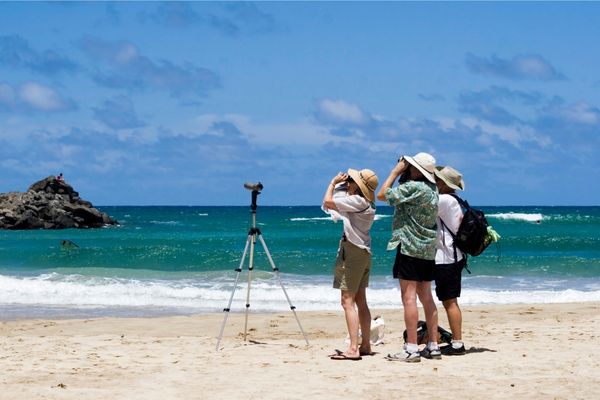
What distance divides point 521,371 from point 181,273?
50.5 ft

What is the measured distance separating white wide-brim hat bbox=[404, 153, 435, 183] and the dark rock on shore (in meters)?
45.7

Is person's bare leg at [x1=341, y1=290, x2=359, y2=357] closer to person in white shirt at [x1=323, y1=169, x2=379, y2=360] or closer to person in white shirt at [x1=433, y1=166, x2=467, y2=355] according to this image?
person in white shirt at [x1=323, y1=169, x2=379, y2=360]

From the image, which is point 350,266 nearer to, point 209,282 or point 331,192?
point 331,192

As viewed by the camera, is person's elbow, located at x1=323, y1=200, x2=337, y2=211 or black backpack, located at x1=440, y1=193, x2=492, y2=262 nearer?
person's elbow, located at x1=323, y1=200, x2=337, y2=211

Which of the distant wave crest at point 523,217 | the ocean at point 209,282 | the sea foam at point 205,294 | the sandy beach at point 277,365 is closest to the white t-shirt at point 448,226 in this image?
the sandy beach at point 277,365

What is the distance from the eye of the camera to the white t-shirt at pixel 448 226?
7340mm

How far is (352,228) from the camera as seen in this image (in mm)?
7246

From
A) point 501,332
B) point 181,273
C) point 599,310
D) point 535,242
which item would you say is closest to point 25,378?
point 501,332

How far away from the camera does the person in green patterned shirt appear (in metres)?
7.01

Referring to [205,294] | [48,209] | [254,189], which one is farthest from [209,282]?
[48,209]

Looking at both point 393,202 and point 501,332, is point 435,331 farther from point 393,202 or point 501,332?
point 501,332

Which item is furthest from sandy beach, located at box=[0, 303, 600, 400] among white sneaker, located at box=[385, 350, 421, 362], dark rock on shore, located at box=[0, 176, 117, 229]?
dark rock on shore, located at box=[0, 176, 117, 229]

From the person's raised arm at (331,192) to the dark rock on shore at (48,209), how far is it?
45.4m

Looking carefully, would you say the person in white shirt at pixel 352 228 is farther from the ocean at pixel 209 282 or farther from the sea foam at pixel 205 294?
the sea foam at pixel 205 294
